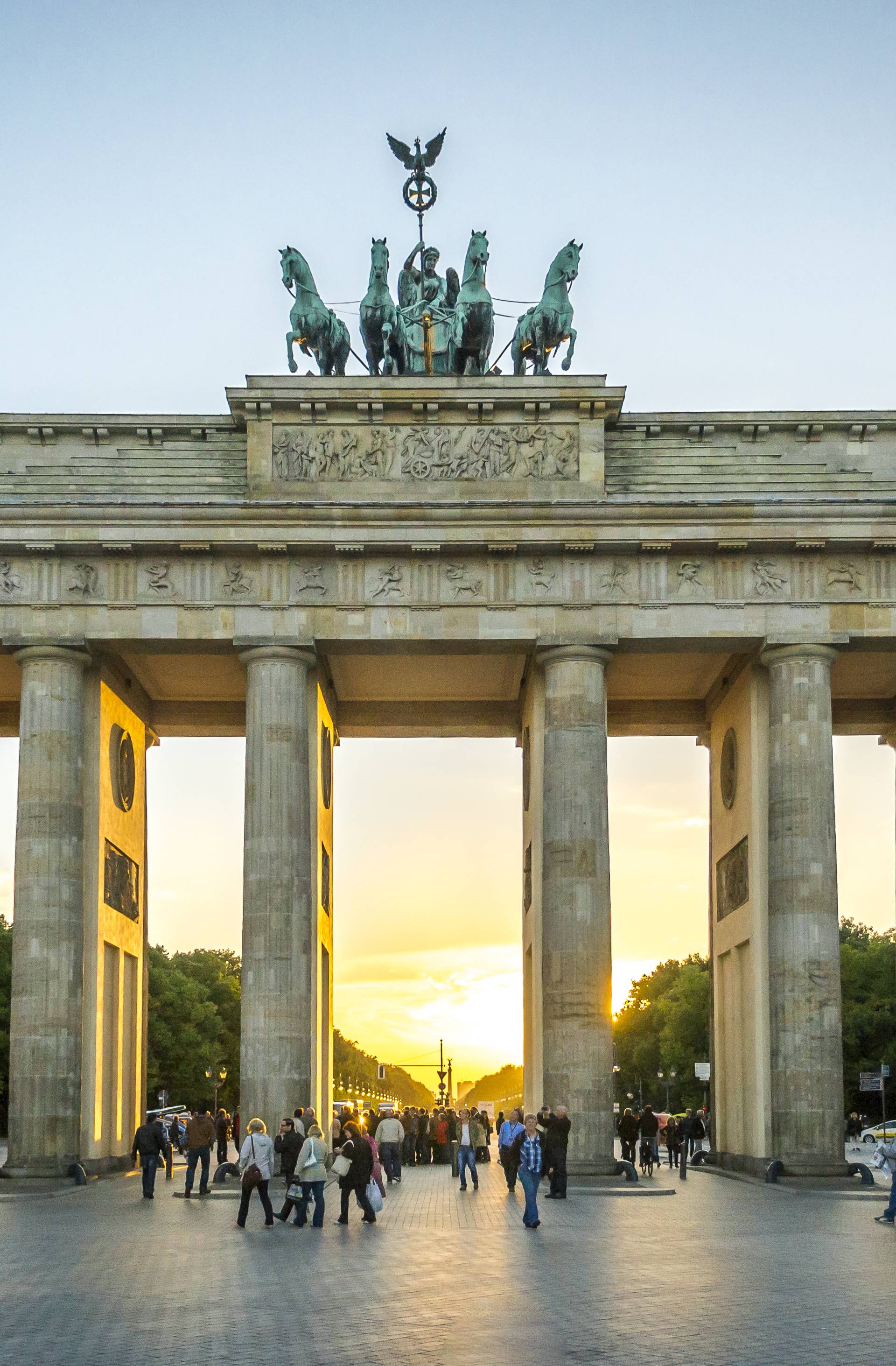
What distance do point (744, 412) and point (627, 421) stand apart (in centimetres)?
289

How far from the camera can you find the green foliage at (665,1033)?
119m

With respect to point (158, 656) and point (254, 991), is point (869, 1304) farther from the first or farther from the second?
point (158, 656)

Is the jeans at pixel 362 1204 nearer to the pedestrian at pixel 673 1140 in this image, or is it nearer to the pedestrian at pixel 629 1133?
the pedestrian at pixel 629 1133

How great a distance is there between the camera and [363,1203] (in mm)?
27688

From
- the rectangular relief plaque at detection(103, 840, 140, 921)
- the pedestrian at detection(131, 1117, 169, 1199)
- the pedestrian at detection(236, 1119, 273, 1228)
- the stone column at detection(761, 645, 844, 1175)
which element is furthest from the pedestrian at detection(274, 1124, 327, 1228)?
the rectangular relief plaque at detection(103, 840, 140, 921)

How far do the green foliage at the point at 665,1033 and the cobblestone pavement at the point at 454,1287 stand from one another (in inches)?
2932

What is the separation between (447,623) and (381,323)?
8516 millimetres

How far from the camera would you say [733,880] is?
149ft

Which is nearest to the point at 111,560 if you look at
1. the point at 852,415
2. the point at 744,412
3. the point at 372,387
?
the point at 372,387

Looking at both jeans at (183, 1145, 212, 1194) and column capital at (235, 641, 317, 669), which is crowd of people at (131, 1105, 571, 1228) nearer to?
jeans at (183, 1145, 212, 1194)

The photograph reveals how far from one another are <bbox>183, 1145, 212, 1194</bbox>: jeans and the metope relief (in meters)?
16.5

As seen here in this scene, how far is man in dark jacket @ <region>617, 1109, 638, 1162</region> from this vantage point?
45500 mm

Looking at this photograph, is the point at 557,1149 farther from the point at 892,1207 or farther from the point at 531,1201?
the point at 892,1207

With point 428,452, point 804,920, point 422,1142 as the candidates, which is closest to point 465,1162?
point 804,920
